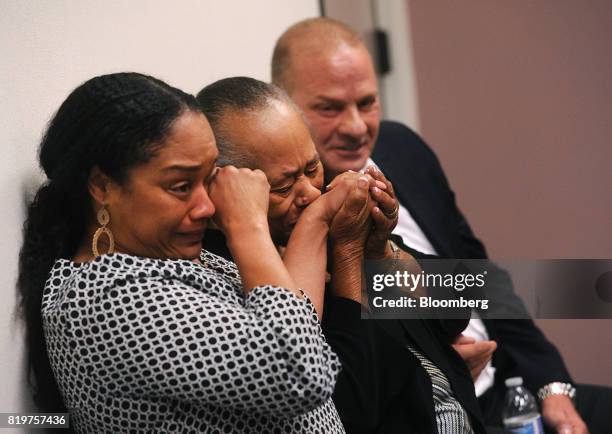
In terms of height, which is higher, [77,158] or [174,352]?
[77,158]

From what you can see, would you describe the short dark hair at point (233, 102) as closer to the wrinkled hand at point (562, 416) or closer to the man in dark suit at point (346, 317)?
the man in dark suit at point (346, 317)

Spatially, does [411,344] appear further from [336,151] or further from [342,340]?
[336,151]

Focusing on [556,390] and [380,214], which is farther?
[556,390]

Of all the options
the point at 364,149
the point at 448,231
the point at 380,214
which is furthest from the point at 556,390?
the point at 380,214

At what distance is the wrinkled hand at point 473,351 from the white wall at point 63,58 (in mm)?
834

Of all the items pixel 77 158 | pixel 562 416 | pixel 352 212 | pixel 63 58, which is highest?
pixel 63 58

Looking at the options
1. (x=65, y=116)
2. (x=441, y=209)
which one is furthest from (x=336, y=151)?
(x=65, y=116)

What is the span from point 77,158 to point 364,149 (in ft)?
3.92

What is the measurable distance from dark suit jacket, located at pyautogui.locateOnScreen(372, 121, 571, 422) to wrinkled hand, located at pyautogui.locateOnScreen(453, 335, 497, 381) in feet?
1.43

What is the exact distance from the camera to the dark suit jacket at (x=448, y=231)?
2.39 meters

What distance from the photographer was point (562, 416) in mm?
2238

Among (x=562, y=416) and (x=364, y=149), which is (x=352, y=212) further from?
(x=562, y=416)

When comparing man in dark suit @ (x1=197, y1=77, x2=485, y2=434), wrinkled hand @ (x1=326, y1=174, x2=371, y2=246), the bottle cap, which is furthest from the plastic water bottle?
wrinkled hand @ (x1=326, y1=174, x2=371, y2=246)

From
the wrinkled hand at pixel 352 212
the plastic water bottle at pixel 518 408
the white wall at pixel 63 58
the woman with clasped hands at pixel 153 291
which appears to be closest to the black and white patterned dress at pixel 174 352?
the woman with clasped hands at pixel 153 291
